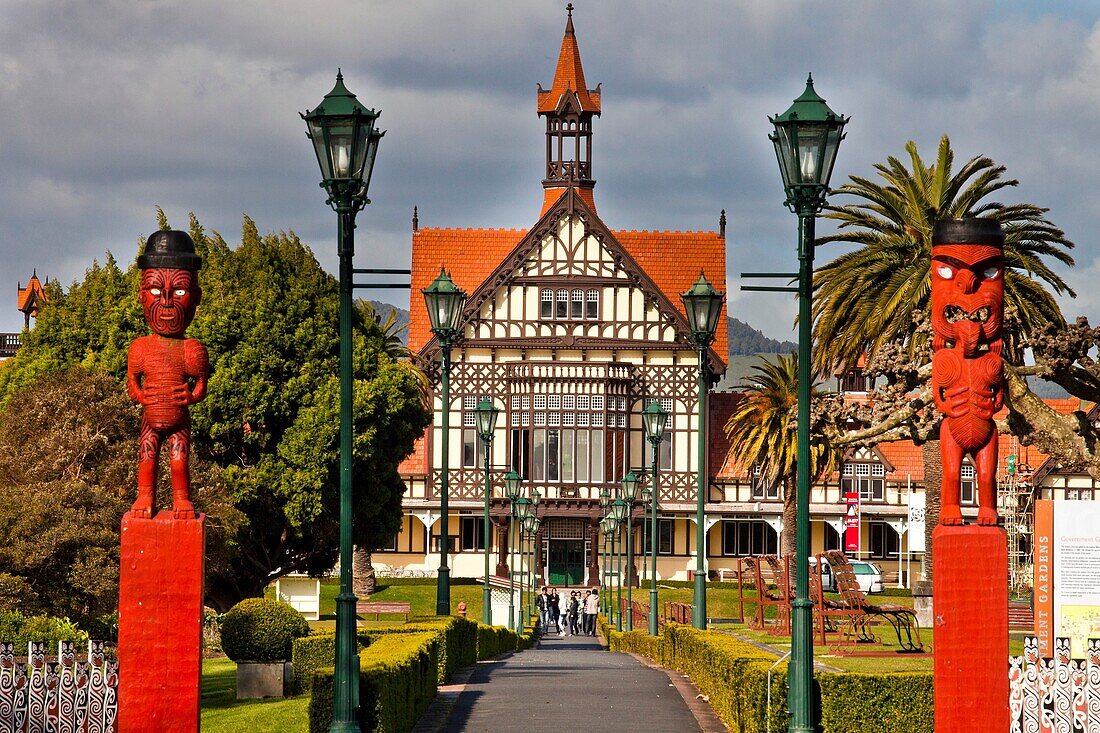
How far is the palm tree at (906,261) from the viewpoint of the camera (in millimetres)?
37062

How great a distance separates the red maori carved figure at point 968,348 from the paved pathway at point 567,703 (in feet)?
16.3

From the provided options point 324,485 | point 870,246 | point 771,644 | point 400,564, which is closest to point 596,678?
point 771,644

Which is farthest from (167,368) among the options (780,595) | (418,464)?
(418,464)

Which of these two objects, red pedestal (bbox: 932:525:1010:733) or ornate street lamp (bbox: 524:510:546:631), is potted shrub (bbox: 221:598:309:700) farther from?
ornate street lamp (bbox: 524:510:546:631)

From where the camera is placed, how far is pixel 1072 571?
2003 centimetres

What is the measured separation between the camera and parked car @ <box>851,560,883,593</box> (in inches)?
2680

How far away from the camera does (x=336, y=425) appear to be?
37.6m

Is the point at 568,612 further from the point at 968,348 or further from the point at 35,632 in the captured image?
the point at 968,348

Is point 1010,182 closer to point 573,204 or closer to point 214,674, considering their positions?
point 214,674

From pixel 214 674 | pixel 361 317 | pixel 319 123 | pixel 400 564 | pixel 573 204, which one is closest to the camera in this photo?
pixel 319 123

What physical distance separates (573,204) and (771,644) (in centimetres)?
4152

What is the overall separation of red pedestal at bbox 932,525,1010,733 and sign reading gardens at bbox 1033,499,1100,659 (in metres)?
8.20

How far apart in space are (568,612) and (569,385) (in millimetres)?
12401

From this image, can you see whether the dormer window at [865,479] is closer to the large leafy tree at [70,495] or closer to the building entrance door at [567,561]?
the building entrance door at [567,561]
